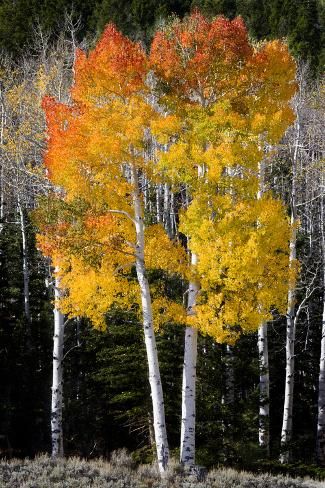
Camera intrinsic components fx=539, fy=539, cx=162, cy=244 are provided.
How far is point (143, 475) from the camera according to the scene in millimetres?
11141

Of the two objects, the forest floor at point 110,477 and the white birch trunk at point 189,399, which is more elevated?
the white birch trunk at point 189,399

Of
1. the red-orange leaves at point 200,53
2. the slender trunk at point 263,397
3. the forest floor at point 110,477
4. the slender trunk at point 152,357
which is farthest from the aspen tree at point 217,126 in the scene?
the slender trunk at point 263,397

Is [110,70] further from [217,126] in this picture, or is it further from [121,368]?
[121,368]

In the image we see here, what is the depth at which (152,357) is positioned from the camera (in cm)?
1175

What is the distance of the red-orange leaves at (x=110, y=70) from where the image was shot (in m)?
11.1

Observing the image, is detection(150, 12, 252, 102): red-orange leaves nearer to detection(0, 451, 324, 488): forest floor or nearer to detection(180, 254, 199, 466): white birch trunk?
detection(180, 254, 199, 466): white birch trunk

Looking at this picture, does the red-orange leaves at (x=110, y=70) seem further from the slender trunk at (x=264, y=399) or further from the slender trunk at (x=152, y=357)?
the slender trunk at (x=264, y=399)

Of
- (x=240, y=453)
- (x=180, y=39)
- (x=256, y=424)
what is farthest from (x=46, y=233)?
(x=256, y=424)

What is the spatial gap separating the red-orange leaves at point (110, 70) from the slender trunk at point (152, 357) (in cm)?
174

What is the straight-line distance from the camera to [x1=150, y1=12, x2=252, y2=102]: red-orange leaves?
11.3m

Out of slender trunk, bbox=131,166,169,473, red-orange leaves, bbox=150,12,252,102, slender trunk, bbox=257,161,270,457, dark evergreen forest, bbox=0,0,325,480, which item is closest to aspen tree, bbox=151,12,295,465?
red-orange leaves, bbox=150,12,252,102

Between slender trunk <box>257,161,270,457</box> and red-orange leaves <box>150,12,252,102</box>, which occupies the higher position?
red-orange leaves <box>150,12,252,102</box>

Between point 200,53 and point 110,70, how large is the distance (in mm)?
1922

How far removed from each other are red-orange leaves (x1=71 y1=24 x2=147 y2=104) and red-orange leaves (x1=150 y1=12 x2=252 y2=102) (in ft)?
1.84
